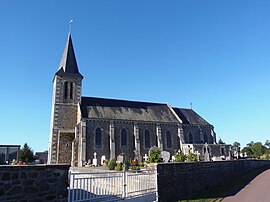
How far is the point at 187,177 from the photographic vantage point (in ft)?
34.9

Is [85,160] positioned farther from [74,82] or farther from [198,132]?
[198,132]

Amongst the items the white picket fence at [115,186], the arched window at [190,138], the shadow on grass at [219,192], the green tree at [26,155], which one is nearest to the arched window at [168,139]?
the arched window at [190,138]

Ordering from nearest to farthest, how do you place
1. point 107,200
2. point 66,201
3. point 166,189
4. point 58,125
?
point 66,201, point 107,200, point 166,189, point 58,125

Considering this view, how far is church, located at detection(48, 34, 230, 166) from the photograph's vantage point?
94.1 feet

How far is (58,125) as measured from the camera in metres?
29.8

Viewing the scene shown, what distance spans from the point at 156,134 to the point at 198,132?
880 cm

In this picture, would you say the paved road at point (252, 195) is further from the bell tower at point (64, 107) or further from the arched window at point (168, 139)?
the bell tower at point (64, 107)

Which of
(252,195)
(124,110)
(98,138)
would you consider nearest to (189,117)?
(124,110)

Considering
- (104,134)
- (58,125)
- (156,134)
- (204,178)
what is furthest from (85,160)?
(204,178)

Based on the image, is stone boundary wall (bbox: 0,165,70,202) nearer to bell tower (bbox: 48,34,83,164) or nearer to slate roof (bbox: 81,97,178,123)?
slate roof (bbox: 81,97,178,123)

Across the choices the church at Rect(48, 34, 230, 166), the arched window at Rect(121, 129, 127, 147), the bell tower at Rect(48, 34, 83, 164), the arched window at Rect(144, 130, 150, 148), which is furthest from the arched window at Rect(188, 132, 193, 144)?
the bell tower at Rect(48, 34, 83, 164)

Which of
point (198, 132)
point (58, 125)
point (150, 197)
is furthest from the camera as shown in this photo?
point (198, 132)

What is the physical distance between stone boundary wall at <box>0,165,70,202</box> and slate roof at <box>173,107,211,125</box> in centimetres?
3270

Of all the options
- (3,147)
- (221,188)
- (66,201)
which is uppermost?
(3,147)
